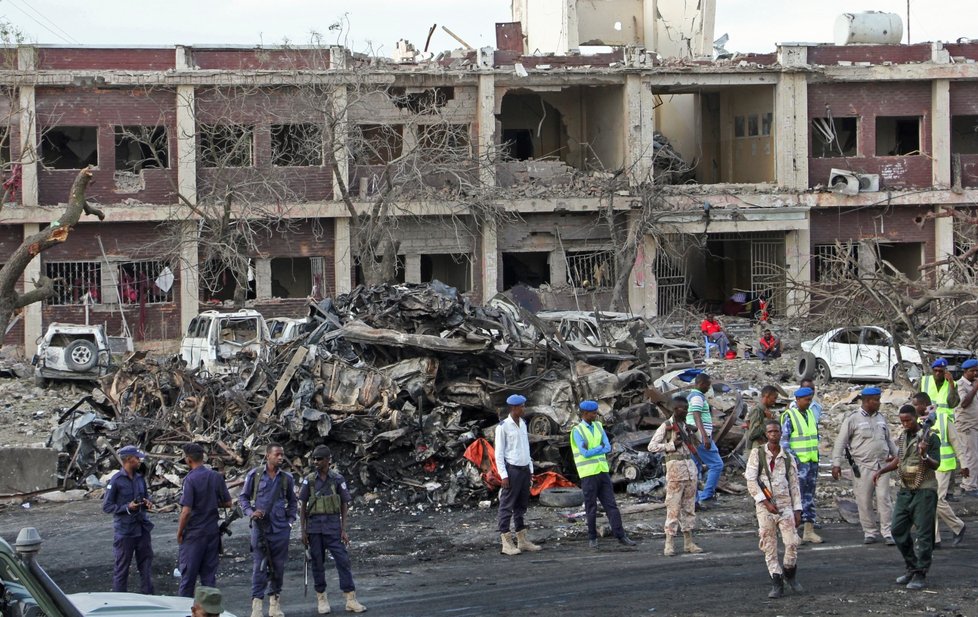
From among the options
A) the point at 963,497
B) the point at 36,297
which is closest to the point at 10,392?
A: the point at 36,297

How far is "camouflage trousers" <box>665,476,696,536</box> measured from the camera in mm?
11836

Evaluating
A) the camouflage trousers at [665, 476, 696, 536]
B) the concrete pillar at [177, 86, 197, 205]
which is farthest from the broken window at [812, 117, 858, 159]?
the camouflage trousers at [665, 476, 696, 536]

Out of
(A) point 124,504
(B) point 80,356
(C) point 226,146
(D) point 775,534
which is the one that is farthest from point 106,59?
(D) point 775,534

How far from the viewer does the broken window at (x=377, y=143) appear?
3209cm

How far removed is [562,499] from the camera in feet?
47.7

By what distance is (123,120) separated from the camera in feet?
103

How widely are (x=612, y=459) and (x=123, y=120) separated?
20607 millimetres

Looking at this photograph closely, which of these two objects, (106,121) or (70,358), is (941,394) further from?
(106,121)

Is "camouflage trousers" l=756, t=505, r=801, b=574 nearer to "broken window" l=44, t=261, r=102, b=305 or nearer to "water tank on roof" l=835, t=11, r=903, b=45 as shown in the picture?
"broken window" l=44, t=261, r=102, b=305

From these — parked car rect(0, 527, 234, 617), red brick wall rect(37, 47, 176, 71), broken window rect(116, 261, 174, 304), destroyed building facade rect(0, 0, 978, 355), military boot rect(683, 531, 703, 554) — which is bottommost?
military boot rect(683, 531, 703, 554)

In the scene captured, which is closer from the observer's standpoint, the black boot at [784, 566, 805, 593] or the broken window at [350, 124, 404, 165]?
the black boot at [784, 566, 805, 593]

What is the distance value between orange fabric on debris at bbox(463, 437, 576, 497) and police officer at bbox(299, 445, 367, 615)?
466 cm

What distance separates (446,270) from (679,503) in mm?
23635

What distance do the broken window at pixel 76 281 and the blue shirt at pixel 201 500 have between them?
2288cm
